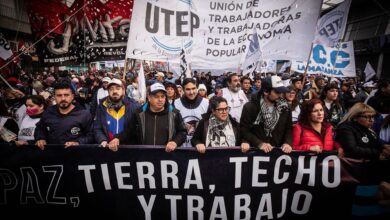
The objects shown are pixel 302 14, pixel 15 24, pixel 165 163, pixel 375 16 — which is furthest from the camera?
pixel 375 16

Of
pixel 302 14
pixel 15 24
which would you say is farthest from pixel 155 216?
pixel 15 24

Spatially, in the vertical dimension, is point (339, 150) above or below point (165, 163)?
above

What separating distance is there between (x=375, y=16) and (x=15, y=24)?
2821cm

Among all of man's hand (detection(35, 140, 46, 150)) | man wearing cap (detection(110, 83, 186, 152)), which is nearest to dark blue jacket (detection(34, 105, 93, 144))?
man's hand (detection(35, 140, 46, 150))

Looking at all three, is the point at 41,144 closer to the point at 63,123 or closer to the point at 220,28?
the point at 63,123

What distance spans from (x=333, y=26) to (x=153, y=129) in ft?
19.1

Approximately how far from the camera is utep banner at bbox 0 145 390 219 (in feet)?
10.3

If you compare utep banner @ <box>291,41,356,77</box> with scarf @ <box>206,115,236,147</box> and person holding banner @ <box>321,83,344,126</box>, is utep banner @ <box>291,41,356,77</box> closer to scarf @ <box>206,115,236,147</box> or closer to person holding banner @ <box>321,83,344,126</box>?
person holding banner @ <box>321,83,344,126</box>

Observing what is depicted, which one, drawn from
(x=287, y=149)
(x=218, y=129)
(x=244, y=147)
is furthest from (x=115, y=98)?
(x=287, y=149)

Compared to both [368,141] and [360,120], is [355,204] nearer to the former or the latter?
[368,141]

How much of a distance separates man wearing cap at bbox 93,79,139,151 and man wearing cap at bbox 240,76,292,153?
1606mm

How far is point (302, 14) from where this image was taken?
471 centimetres

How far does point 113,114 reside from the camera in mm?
4012

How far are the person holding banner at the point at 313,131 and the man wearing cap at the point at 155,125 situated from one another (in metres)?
1.46
